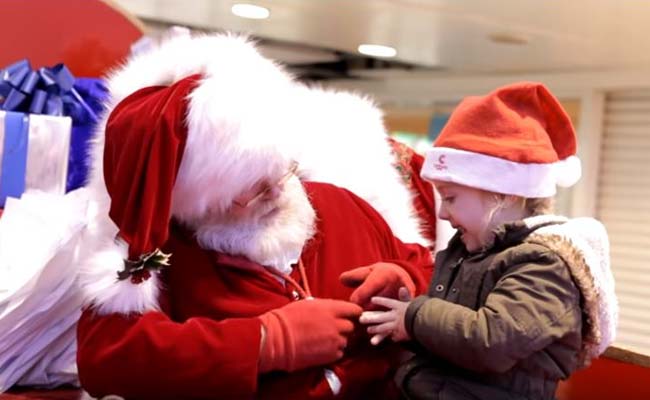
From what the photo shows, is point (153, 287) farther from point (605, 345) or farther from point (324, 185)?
point (605, 345)

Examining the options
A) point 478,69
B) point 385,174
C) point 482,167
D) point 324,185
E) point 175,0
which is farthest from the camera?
point 478,69

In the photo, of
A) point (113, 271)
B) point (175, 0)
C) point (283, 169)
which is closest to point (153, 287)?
point (113, 271)

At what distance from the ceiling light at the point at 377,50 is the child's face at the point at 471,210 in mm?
1914

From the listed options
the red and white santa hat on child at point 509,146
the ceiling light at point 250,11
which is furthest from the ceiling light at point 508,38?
the red and white santa hat on child at point 509,146

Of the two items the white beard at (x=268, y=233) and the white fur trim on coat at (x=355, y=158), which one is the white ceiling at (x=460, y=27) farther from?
the white beard at (x=268, y=233)

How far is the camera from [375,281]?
3.55ft

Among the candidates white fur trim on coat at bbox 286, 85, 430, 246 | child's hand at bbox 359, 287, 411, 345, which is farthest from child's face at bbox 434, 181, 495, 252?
white fur trim on coat at bbox 286, 85, 430, 246

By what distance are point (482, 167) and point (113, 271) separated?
0.42 m

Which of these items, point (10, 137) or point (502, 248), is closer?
point (502, 248)


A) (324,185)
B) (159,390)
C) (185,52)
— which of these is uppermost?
(185,52)

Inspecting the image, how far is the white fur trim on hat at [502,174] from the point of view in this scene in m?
0.97

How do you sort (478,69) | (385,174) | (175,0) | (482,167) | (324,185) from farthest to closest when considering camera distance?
(478,69) → (175,0) → (385,174) → (324,185) → (482,167)

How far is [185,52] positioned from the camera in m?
1.06

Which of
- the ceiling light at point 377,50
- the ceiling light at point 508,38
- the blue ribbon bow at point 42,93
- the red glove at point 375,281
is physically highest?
the ceiling light at point 508,38
